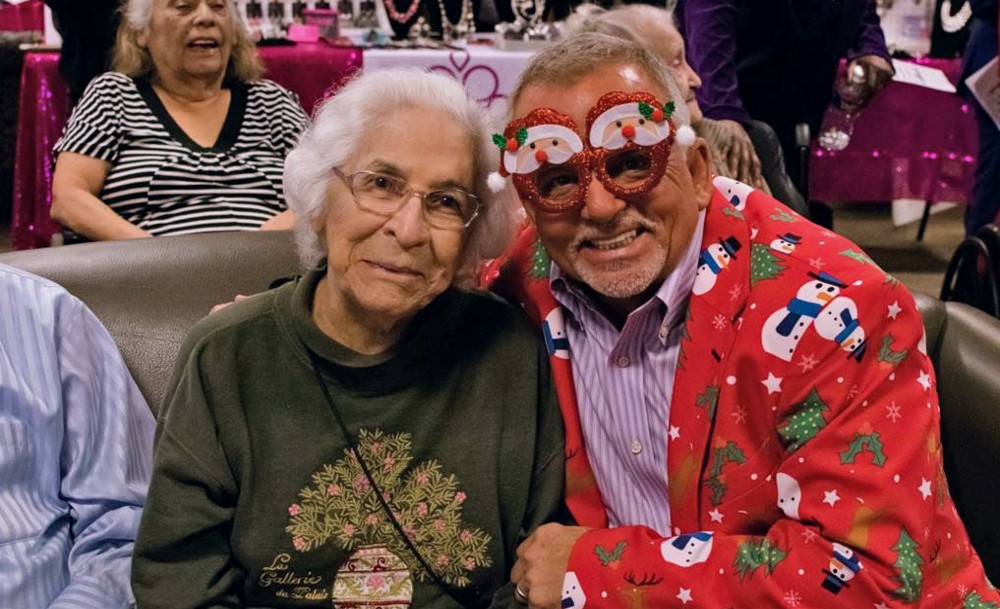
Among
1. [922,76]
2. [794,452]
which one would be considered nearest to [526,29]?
[922,76]

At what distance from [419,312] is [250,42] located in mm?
2047

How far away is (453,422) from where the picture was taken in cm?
159

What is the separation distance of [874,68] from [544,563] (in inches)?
120

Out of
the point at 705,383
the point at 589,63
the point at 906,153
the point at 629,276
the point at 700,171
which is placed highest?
the point at 589,63

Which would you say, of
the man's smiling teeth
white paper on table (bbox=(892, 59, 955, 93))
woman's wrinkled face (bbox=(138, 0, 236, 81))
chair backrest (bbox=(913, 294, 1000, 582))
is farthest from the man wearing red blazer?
white paper on table (bbox=(892, 59, 955, 93))

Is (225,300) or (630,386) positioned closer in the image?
(630,386)

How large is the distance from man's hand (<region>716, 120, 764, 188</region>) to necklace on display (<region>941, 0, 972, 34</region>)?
2.59 m

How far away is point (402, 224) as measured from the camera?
1494 mm

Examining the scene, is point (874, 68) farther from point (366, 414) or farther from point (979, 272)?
point (366, 414)

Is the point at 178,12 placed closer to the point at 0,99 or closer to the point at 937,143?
the point at 0,99

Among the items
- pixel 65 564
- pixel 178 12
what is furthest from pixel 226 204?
pixel 65 564

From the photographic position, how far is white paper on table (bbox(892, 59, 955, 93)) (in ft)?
15.2

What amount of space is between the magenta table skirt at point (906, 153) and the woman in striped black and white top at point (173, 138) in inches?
108

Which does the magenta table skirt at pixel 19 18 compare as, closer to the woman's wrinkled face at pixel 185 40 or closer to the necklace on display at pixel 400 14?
the necklace on display at pixel 400 14
